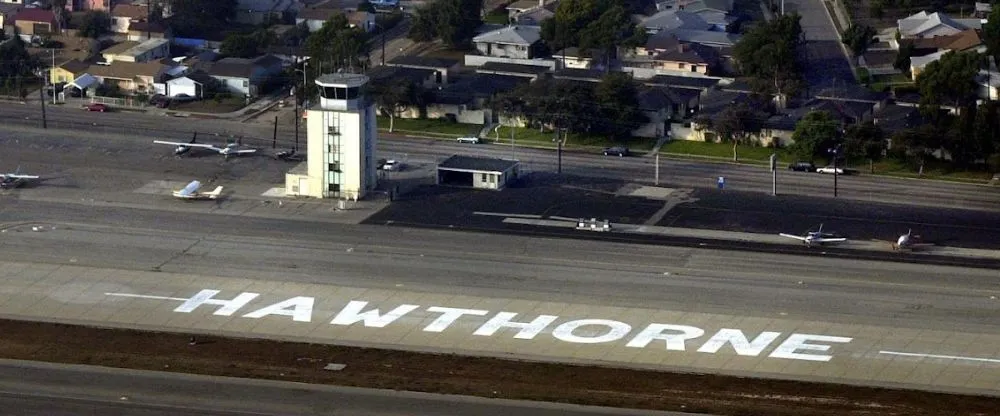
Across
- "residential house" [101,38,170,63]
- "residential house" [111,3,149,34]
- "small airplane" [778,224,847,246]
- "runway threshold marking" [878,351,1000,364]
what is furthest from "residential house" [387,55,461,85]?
"runway threshold marking" [878,351,1000,364]

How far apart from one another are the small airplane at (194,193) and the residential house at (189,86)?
74.1ft

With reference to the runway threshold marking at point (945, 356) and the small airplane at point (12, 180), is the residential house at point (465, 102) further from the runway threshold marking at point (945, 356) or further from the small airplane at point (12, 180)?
the runway threshold marking at point (945, 356)

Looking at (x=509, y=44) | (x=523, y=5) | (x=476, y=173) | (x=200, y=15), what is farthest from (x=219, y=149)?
(x=523, y=5)

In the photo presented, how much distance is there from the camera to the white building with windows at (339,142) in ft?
268

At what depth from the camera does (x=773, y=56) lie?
103 metres

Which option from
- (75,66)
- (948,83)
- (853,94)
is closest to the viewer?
(948,83)

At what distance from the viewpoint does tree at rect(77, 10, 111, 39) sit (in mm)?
118000

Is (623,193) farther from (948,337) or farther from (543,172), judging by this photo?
(948,337)

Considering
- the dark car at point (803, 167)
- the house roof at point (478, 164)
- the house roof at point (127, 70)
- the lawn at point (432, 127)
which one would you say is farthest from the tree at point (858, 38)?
the house roof at point (127, 70)

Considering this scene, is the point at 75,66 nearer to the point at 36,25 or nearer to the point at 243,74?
the point at 243,74

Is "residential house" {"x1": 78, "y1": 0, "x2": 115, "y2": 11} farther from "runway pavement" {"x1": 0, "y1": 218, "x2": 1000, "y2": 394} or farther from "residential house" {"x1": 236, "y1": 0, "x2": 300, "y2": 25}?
"runway pavement" {"x1": 0, "y1": 218, "x2": 1000, "y2": 394}

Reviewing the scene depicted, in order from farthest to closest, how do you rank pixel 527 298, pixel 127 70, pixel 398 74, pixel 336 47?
pixel 127 70 < pixel 336 47 < pixel 398 74 < pixel 527 298

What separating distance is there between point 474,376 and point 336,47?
49.7 meters

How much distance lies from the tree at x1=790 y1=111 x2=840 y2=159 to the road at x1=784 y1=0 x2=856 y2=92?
12.0 meters
